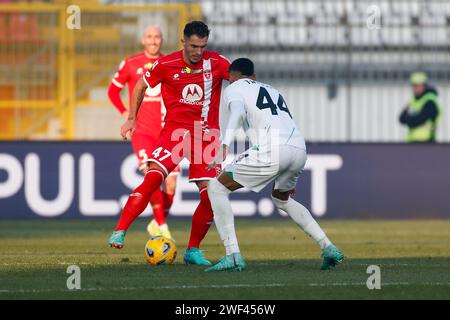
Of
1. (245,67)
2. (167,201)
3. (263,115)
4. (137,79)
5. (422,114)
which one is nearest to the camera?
(263,115)

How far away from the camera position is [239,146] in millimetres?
17938

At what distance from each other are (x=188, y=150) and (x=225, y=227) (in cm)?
126

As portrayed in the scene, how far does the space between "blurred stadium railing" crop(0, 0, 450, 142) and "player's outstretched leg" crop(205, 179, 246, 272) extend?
9.44 metres

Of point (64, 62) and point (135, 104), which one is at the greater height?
point (64, 62)

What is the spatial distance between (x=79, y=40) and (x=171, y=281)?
Answer: 1092 centimetres

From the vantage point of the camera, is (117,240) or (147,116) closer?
(117,240)

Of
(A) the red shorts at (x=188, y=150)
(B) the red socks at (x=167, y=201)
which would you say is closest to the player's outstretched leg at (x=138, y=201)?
(A) the red shorts at (x=188, y=150)

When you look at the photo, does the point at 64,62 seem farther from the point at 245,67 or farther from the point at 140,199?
the point at 245,67

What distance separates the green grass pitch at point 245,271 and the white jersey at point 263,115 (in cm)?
108

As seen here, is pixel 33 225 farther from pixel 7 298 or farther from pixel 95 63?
pixel 7 298

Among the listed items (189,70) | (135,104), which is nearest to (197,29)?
(189,70)

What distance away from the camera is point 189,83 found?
405 inches

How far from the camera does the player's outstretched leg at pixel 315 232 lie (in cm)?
918

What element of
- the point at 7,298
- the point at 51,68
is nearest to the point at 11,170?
the point at 51,68
